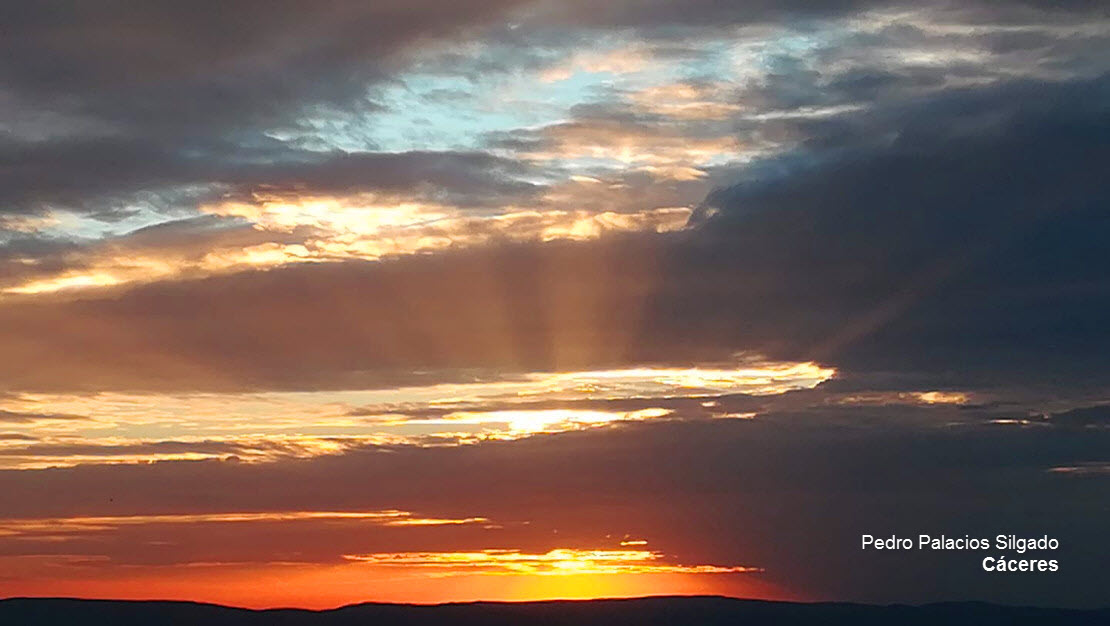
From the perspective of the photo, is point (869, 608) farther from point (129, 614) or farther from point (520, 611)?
Result: point (129, 614)

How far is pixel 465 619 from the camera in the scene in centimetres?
19288

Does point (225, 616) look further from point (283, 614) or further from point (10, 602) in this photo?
point (10, 602)

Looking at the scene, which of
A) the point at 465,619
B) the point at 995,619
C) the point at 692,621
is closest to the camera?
the point at 995,619

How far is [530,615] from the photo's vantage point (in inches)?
7515

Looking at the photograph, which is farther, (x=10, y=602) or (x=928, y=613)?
(x=10, y=602)

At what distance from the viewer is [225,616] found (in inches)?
7741

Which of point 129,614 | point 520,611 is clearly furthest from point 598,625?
point 129,614

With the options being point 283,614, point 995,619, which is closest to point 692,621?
point 995,619

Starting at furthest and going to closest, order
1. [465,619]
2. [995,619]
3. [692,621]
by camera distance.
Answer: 1. [465,619]
2. [692,621]
3. [995,619]

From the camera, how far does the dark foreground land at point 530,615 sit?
593 feet

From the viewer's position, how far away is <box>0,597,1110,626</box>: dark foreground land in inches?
7111

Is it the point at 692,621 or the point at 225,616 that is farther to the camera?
the point at 225,616

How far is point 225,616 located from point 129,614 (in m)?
13.7

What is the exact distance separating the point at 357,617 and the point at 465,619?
14345mm
